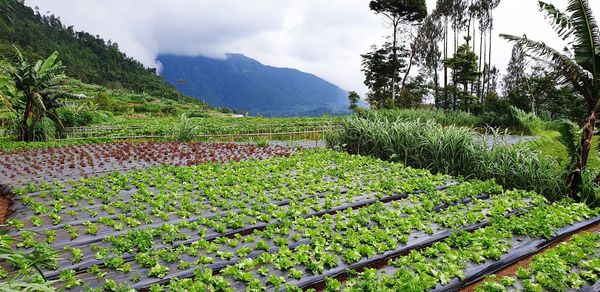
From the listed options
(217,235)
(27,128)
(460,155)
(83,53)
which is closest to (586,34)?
(460,155)

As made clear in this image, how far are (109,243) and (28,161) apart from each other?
6133 millimetres

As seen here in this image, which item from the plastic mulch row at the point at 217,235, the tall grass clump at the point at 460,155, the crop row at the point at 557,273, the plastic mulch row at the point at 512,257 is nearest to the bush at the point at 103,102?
the tall grass clump at the point at 460,155

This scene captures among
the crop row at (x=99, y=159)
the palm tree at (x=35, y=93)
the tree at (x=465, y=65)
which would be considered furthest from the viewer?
the tree at (x=465, y=65)

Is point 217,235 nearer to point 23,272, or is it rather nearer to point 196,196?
point 196,196

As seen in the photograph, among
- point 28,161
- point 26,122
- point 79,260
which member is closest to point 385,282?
point 79,260

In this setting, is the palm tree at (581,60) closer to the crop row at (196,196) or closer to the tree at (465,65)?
the crop row at (196,196)

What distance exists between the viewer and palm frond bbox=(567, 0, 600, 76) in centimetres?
596

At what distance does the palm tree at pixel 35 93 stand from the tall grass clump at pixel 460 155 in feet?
35.1

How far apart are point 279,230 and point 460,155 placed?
4.84m

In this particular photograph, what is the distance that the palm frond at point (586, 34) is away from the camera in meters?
5.96

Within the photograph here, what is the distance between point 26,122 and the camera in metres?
12.6

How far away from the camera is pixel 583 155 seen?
605cm

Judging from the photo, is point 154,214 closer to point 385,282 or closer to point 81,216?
point 81,216

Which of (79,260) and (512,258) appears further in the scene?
(512,258)
